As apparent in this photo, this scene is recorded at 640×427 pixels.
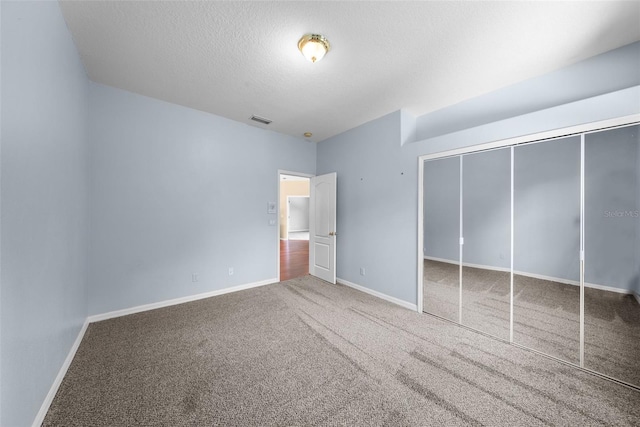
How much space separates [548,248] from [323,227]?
3.20m

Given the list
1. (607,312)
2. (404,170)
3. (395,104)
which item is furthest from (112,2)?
(607,312)

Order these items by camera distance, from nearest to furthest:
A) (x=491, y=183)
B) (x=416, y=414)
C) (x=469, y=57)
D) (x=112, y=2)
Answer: (x=416, y=414), (x=112, y=2), (x=469, y=57), (x=491, y=183)

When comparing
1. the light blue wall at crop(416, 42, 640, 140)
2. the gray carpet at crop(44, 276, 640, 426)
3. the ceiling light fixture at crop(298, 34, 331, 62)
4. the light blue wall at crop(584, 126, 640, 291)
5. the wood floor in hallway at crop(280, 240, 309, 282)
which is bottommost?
the gray carpet at crop(44, 276, 640, 426)

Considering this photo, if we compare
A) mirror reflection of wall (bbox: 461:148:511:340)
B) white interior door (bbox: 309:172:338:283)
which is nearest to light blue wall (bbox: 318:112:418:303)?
white interior door (bbox: 309:172:338:283)

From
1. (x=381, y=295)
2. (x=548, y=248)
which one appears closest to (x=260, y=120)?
(x=381, y=295)

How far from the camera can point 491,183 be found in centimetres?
252

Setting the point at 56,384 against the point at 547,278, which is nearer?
the point at 56,384

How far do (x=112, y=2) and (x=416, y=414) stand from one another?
12.1 ft

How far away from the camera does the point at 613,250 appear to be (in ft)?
6.22

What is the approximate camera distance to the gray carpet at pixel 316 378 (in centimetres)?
149

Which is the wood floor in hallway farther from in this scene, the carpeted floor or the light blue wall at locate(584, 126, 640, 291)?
the light blue wall at locate(584, 126, 640, 291)

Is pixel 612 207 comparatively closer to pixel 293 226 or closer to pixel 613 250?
pixel 613 250

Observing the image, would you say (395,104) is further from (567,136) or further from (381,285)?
(381,285)

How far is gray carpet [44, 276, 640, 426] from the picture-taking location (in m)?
1.49
